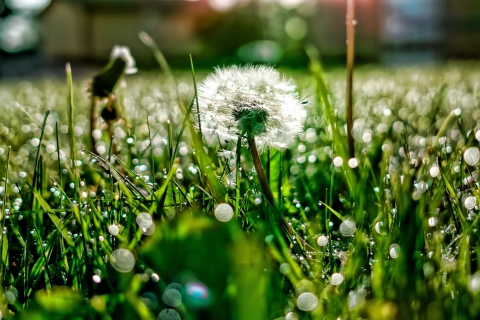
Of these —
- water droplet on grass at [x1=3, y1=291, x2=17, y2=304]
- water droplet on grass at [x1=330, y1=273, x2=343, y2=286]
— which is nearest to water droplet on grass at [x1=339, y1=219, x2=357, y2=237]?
water droplet on grass at [x1=330, y1=273, x2=343, y2=286]

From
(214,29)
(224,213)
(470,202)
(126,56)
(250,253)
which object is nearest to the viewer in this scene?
(250,253)

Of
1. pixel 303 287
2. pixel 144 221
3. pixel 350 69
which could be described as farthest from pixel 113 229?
pixel 350 69

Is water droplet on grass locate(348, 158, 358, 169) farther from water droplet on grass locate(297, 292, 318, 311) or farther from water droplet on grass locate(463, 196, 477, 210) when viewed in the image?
water droplet on grass locate(297, 292, 318, 311)

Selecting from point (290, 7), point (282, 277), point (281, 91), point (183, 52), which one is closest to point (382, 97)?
point (281, 91)

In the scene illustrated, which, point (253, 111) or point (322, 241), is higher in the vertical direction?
point (253, 111)

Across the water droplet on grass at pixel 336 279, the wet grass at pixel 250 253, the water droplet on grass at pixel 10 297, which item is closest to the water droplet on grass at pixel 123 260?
the wet grass at pixel 250 253

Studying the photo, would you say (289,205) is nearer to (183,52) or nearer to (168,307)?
(168,307)

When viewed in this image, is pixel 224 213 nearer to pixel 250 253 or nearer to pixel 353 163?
pixel 250 253

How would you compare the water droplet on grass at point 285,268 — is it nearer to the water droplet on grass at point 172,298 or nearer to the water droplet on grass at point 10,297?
the water droplet on grass at point 172,298
